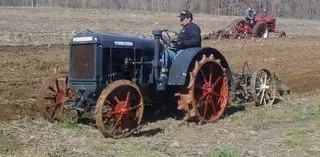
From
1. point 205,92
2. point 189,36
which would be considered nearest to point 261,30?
point 205,92

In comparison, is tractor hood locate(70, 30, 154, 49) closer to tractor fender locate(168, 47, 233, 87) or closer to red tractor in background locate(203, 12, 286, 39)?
tractor fender locate(168, 47, 233, 87)

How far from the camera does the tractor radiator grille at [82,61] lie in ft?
29.8

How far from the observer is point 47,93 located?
9.79m

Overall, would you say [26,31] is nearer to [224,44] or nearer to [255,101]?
[224,44]

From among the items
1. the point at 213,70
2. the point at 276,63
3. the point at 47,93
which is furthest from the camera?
the point at 276,63

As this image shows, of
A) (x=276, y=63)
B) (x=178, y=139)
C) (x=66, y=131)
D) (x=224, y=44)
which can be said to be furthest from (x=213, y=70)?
(x=224, y=44)

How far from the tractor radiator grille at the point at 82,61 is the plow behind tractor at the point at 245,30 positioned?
1751 centimetres

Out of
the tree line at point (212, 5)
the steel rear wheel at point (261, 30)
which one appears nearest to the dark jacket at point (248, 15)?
the steel rear wheel at point (261, 30)

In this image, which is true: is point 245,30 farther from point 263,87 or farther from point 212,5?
point 212,5

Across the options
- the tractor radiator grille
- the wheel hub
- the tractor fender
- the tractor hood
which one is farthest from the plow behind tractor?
the wheel hub

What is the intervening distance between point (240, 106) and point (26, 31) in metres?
16.7

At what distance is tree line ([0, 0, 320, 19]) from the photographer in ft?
225

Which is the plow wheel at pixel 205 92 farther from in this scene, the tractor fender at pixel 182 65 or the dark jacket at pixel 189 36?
the dark jacket at pixel 189 36

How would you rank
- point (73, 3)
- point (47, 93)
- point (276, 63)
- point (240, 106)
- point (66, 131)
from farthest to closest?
point (73, 3)
point (276, 63)
point (240, 106)
point (47, 93)
point (66, 131)
